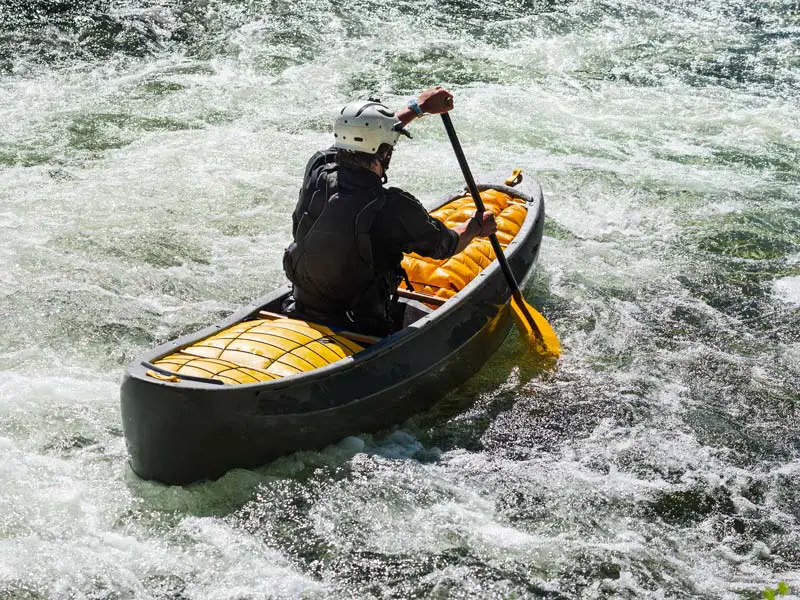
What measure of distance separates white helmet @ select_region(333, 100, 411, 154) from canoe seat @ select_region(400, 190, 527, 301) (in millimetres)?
1206

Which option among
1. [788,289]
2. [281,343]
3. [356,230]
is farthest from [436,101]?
[788,289]

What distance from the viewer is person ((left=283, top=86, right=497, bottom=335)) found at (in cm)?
514

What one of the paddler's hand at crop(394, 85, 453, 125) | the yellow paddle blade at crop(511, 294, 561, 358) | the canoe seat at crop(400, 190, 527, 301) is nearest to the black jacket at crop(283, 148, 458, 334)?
the paddler's hand at crop(394, 85, 453, 125)

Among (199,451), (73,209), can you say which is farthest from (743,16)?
(199,451)

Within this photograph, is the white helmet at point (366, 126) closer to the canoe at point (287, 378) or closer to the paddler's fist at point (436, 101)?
the paddler's fist at point (436, 101)

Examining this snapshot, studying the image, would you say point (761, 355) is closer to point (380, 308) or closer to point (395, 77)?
point (380, 308)

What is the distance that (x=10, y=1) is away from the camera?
1292 centimetres

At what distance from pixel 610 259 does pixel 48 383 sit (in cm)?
441

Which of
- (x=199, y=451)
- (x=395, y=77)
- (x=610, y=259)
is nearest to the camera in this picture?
(x=199, y=451)

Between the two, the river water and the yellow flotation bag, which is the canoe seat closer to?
the river water

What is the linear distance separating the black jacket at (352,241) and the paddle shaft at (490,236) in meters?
0.71

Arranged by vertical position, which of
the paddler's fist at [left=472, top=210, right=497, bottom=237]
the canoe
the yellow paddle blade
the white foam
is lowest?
the white foam

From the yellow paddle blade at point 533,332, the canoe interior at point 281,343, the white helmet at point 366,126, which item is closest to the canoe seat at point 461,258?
the canoe interior at point 281,343

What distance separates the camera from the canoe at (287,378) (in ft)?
15.2
